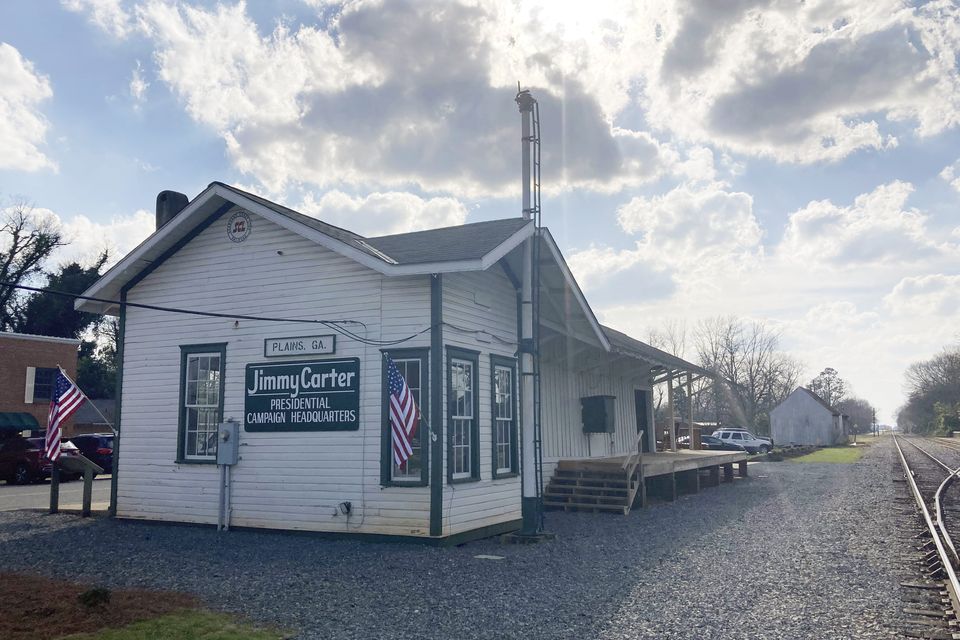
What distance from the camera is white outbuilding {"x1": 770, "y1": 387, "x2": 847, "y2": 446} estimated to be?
2702 inches

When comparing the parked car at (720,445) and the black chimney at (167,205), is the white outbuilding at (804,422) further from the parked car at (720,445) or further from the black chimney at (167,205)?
the black chimney at (167,205)

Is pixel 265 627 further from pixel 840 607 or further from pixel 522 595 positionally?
pixel 840 607

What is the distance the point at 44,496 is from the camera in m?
17.9

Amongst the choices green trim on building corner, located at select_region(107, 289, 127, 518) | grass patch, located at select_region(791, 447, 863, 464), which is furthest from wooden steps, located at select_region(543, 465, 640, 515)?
grass patch, located at select_region(791, 447, 863, 464)

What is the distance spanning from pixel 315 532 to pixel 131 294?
5.82m

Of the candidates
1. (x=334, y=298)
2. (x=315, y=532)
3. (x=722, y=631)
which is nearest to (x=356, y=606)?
(x=722, y=631)

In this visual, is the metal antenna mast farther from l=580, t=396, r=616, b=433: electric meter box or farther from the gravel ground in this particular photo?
l=580, t=396, r=616, b=433: electric meter box

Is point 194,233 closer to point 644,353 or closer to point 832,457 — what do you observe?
point 644,353

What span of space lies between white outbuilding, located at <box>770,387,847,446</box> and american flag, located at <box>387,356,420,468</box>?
6466cm

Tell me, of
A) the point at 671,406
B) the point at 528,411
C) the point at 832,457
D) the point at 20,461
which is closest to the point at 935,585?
the point at 528,411

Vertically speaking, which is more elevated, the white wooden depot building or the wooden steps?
the white wooden depot building

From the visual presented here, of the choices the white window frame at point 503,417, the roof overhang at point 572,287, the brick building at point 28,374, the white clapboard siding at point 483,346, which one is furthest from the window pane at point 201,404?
the brick building at point 28,374

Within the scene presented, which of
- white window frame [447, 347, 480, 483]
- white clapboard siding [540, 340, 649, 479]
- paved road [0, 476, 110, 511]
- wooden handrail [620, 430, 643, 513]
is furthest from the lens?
white clapboard siding [540, 340, 649, 479]

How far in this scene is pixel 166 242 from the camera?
13031mm
